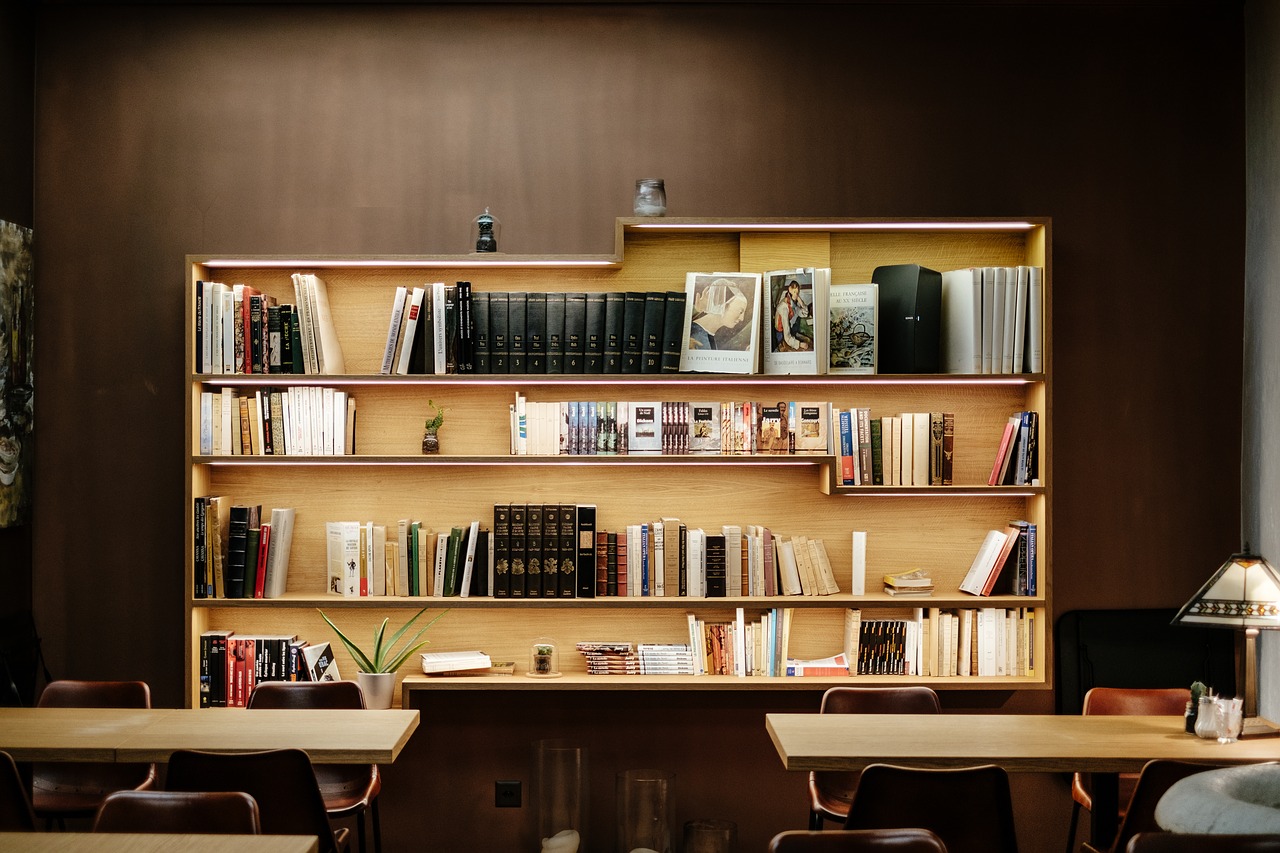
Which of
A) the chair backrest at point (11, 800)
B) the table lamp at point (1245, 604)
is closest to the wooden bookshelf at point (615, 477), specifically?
the table lamp at point (1245, 604)

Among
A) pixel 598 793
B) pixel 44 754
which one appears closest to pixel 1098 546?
pixel 598 793

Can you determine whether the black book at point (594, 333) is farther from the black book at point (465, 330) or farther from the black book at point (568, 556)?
the black book at point (568, 556)

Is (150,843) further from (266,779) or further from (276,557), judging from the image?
(276,557)

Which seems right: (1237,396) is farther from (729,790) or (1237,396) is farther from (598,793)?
(598,793)

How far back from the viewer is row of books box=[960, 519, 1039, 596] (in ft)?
13.2

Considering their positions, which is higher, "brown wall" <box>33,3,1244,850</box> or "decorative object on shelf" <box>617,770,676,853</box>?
"brown wall" <box>33,3,1244,850</box>

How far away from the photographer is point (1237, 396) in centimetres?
421

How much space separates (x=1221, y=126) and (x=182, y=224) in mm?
4192

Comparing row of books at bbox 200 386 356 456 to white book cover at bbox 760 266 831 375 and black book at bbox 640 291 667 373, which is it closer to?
black book at bbox 640 291 667 373

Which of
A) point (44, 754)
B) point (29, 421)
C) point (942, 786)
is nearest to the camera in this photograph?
point (942, 786)

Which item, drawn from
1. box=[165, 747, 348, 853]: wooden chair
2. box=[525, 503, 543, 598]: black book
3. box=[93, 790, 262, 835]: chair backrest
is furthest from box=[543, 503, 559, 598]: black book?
box=[93, 790, 262, 835]: chair backrest

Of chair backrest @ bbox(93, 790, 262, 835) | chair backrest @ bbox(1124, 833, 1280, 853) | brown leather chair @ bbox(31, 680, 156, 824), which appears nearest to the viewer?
chair backrest @ bbox(1124, 833, 1280, 853)

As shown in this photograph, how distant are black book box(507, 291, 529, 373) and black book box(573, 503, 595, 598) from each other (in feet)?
1.95

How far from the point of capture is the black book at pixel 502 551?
4023mm
